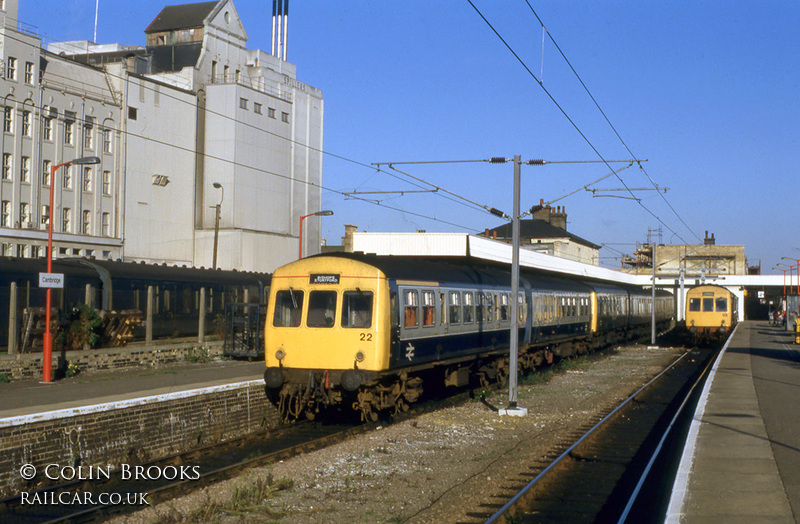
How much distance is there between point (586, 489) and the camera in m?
10.9

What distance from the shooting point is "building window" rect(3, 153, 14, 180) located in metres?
43.7

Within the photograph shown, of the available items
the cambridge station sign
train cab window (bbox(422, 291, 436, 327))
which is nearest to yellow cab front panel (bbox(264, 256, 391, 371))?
train cab window (bbox(422, 291, 436, 327))

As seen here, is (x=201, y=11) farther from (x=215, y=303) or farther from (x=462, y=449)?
(x=462, y=449)

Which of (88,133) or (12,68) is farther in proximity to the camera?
(88,133)

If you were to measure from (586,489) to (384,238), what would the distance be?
28.6 metres

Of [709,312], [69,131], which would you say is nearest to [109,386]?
[709,312]

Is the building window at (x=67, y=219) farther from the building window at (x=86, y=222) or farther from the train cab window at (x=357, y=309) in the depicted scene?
the train cab window at (x=357, y=309)

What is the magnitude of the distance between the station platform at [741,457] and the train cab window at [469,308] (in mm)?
5239

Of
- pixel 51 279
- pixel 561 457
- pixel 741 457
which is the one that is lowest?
pixel 561 457

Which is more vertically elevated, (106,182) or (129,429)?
(106,182)

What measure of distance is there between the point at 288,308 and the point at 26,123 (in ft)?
114

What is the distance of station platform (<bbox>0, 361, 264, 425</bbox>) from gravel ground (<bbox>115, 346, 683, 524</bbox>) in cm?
308

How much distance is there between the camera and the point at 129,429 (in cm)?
1277

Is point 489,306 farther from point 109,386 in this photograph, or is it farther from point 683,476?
point 683,476
